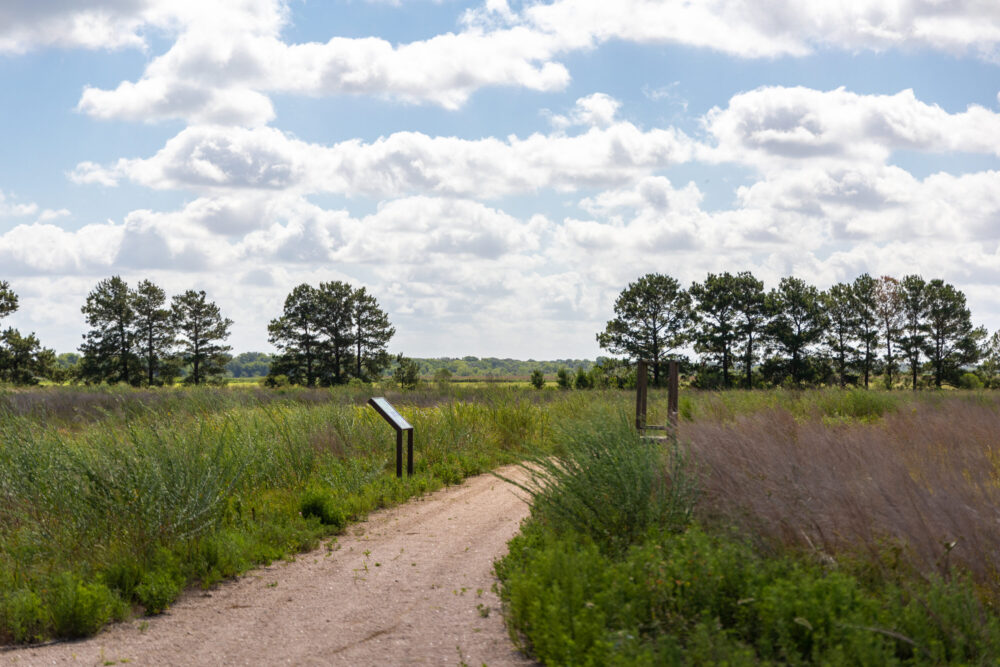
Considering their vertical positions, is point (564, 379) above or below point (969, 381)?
above

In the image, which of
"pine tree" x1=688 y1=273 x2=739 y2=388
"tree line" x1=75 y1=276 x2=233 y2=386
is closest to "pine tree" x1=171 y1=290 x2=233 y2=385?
"tree line" x1=75 y1=276 x2=233 y2=386

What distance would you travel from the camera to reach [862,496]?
5.73 m

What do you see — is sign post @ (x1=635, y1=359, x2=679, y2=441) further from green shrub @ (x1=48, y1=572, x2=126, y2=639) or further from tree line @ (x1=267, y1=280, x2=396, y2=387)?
tree line @ (x1=267, y1=280, x2=396, y2=387)

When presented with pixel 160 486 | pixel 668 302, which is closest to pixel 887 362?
pixel 668 302

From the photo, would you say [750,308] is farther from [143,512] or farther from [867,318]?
[143,512]

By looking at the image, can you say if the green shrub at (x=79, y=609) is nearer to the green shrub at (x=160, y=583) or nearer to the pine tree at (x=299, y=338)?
the green shrub at (x=160, y=583)

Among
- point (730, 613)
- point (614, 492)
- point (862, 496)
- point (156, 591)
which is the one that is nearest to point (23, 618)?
point (156, 591)

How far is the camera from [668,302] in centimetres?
5397

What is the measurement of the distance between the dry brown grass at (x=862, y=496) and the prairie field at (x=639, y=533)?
2 cm

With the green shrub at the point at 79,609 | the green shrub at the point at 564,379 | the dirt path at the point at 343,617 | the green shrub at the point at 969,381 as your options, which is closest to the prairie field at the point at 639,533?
the green shrub at the point at 79,609

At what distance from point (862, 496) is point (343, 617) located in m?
3.93

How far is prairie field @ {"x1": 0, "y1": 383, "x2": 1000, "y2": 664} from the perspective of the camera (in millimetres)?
4391

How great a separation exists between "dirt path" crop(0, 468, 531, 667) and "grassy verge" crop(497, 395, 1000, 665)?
0.46m

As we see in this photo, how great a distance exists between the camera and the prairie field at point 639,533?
4.39 meters
